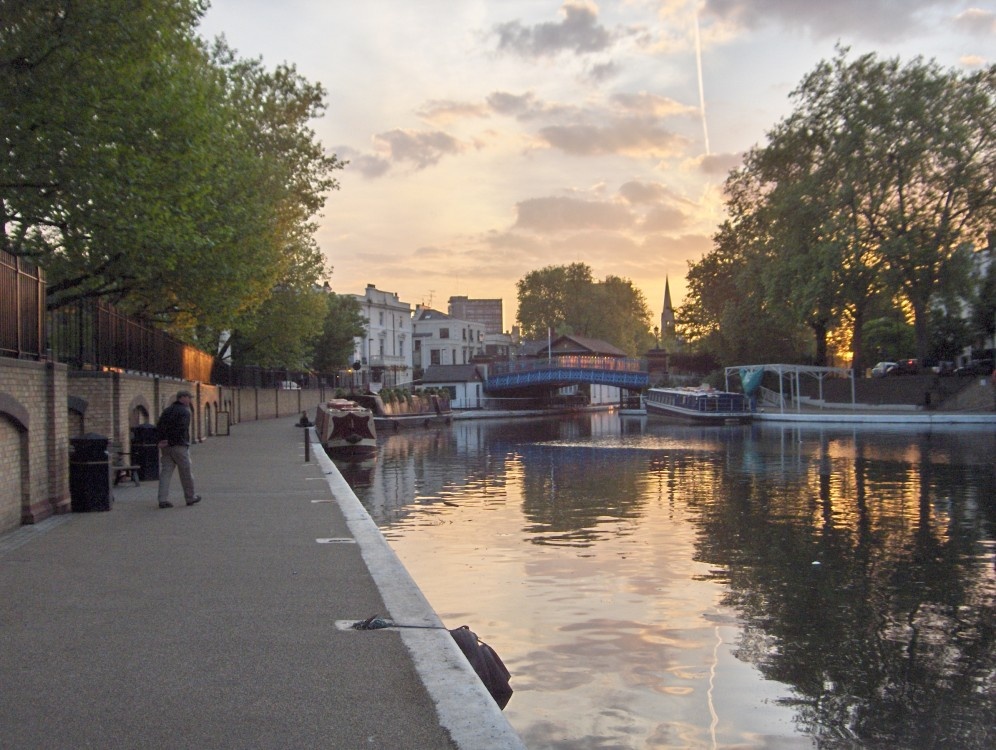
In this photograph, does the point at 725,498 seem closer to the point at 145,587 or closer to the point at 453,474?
the point at 453,474

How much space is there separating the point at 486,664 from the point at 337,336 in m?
71.1

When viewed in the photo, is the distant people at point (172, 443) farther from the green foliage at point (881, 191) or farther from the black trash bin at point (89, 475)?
the green foliage at point (881, 191)

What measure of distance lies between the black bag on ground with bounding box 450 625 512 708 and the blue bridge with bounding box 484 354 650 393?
242 ft

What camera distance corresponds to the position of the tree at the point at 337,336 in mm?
76750

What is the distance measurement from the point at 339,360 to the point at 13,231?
57.8 m

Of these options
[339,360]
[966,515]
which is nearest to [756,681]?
[966,515]

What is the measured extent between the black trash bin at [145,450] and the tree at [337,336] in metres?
56.9

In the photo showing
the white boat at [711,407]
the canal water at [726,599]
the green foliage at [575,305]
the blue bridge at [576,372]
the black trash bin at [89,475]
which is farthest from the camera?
the green foliage at [575,305]

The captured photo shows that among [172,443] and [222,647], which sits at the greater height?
[172,443]

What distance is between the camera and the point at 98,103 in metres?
17.2

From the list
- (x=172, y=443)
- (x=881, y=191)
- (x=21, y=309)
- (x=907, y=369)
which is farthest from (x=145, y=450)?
(x=907, y=369)

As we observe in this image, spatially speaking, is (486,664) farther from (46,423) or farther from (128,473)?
(128,473)

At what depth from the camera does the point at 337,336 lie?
77.4 m

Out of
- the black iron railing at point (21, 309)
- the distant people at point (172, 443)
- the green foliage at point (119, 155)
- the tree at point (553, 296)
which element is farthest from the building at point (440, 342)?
the black iron railing at point (21, 309)
